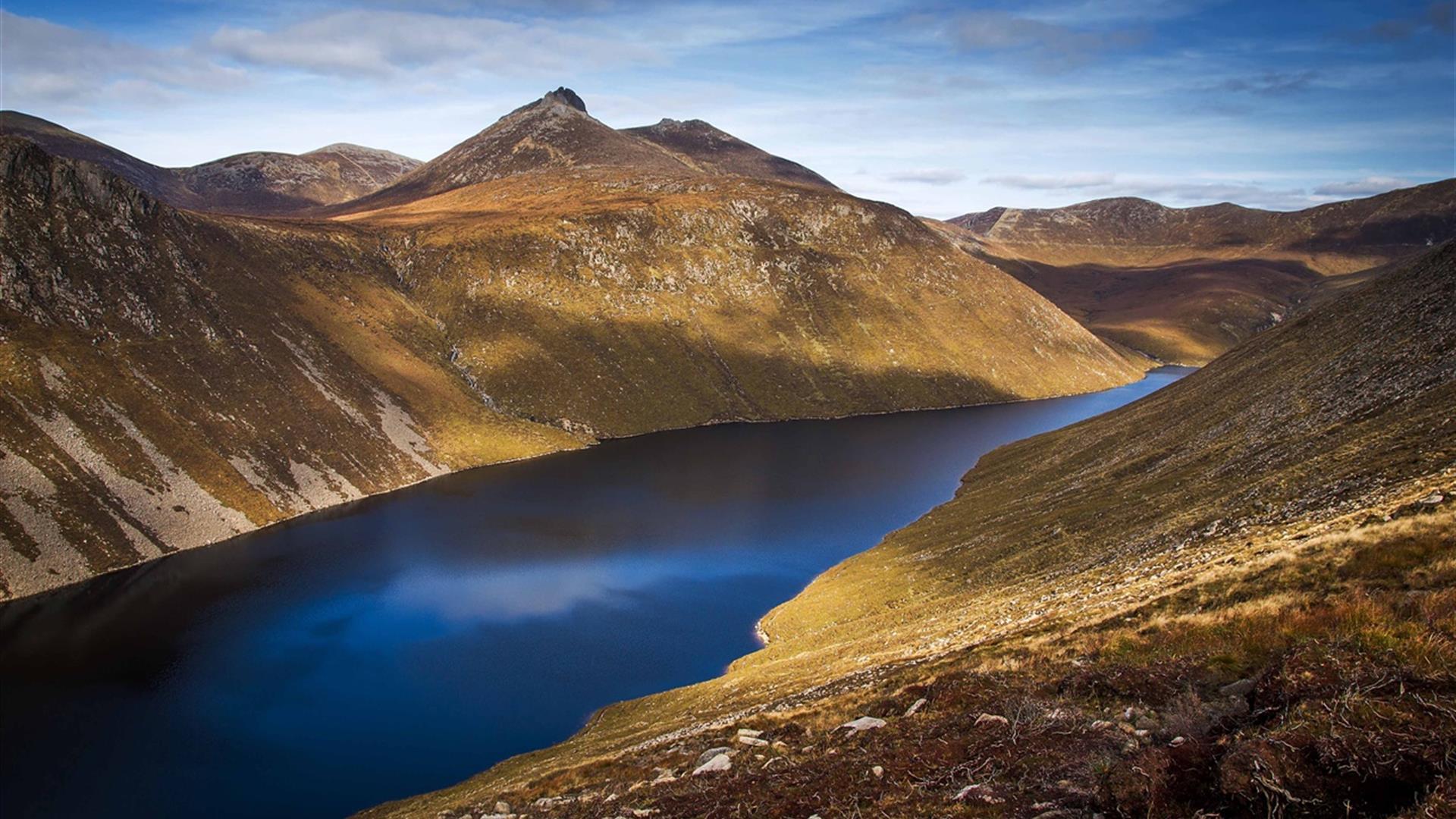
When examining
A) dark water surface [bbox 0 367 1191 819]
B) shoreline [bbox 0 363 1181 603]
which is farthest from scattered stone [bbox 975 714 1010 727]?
shoreline [bbox 0 363 1181 603]

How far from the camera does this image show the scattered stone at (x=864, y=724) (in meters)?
22.8

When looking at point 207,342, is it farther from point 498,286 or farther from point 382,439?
point 498,286

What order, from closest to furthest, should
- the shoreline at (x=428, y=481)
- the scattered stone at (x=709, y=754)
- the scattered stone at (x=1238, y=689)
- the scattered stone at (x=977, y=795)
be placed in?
the scattered stone at (x=977, y=795) → the scattered stone at (x=1238, y=689) → the scattered stone at (x=709, y=754) → the shoreline at (x=428, y=481)

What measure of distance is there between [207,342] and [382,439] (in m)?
29.5

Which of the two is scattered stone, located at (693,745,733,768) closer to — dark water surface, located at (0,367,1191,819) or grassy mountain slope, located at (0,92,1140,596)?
dark water surface, located at (0,367,1191,819)

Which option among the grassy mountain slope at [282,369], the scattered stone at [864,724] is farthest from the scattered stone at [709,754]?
the grassy mountain slope at [282,369]

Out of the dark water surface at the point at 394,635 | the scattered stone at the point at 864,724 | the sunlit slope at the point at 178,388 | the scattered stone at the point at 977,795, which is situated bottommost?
the dark water surface at the point at 394,635

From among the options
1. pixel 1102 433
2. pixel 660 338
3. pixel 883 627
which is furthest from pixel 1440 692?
pixel 660 338

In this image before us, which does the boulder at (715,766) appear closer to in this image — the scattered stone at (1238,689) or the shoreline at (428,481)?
the scattered stone at (1238,689)

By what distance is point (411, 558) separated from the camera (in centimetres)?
8600

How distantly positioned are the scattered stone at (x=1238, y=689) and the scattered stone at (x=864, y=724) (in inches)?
358

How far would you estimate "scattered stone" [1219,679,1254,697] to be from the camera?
16.0m

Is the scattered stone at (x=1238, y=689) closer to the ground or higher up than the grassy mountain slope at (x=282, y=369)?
closer to the ground

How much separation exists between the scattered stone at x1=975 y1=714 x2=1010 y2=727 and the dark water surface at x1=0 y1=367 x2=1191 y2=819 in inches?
1412
